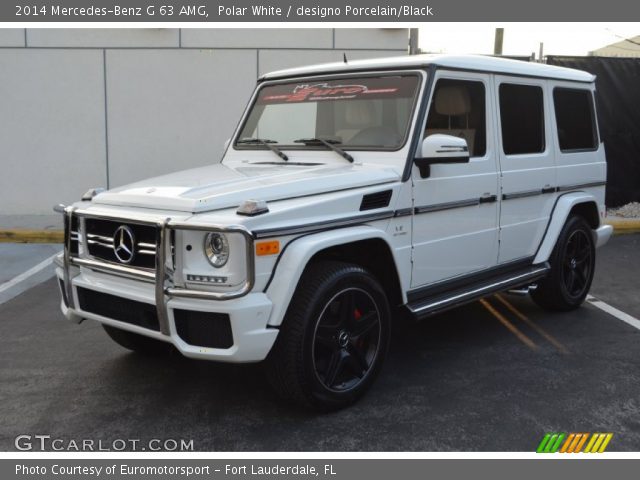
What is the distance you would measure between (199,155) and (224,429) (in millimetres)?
7624

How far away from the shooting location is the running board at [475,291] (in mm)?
4312

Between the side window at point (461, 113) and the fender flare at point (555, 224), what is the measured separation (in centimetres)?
114

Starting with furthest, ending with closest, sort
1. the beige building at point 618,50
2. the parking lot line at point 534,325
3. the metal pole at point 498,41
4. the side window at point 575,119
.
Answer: the beige building at point 618,50, the metal pole at point 498,41, the side window at point 575,119, the parking lot line at point 534,325

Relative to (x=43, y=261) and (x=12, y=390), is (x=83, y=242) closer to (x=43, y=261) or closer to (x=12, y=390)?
(x=12, y=390)

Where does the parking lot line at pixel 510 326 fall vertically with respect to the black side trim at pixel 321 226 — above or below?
below

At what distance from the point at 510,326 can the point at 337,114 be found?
7.60 ft

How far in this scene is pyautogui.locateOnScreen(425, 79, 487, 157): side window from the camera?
4477mm

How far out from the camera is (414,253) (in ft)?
14.0

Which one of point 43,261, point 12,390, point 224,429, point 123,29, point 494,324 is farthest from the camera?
point 123,29

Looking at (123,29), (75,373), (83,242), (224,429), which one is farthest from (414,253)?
(123,29)

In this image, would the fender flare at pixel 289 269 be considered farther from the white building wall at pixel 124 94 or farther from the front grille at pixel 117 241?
the white building wall at pixel 124 94

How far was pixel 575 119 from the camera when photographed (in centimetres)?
596

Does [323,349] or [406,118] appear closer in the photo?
[323,349]

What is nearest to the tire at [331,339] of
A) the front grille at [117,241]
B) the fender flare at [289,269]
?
the fender flare at [289,269]
